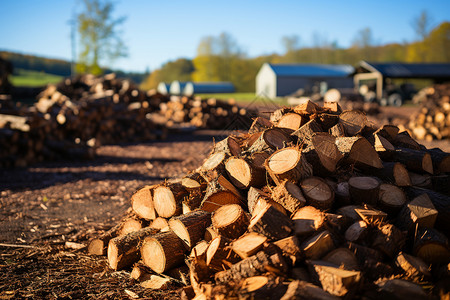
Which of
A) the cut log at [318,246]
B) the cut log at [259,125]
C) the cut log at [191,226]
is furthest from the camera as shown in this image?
the cut log at [259,125]

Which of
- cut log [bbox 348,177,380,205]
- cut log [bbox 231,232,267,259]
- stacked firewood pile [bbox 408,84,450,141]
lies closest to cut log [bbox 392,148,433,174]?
cut log [bbox 348,177,380,205]

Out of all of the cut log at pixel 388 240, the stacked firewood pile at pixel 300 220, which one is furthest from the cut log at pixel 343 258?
the cut log at pixel 388 240

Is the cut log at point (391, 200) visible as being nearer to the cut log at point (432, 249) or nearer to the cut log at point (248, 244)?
the cut log at point (432, 249)

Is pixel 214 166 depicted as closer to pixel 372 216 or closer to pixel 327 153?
pixel 327 153

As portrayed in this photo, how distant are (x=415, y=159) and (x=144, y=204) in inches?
107

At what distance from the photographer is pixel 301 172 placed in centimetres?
278

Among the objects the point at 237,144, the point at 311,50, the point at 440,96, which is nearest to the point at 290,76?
the point at 440,96

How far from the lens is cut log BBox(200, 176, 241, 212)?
3025 millimetres

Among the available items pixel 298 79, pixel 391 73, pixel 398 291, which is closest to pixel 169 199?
pixel 398 291

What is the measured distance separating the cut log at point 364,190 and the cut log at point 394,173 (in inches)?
13.1

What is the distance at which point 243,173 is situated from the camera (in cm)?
304

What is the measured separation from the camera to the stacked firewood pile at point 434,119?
11.3 meters

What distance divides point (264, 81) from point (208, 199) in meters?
39.6

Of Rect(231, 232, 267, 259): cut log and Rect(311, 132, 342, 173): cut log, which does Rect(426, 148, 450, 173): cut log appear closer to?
Rect(311, 132, 342, 173): cut log
